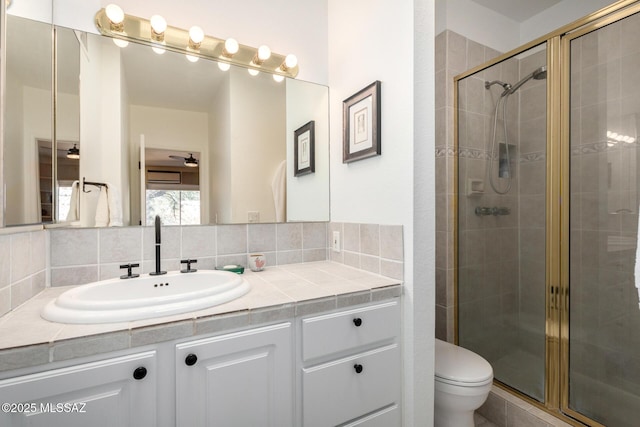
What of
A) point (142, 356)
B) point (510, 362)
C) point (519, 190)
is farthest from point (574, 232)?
point (142, 356)

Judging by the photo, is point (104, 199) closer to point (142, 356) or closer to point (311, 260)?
point (142, 356)

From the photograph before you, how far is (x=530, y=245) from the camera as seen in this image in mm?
1728

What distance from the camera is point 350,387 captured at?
108cm

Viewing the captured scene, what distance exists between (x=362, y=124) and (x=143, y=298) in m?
1.21

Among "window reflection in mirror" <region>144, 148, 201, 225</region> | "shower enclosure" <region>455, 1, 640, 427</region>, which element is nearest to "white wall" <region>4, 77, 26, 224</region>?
"window reflection in mirror" <region>144, 148, 201, 225</region>

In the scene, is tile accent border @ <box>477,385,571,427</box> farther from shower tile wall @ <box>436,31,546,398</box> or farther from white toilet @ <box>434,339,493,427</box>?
white toilet @ <box>434,339,493,427</box>

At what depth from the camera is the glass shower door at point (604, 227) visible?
4.53ft

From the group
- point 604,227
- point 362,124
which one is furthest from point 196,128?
point 604,227

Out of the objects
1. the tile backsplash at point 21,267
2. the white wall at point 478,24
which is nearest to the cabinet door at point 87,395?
the tile backsplash at point 21,267

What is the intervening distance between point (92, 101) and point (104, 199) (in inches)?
17.1

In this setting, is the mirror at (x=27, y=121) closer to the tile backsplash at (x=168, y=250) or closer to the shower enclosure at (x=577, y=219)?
the tile backsplash at (x=168, y=250)

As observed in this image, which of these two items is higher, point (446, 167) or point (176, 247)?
point (446, 167)

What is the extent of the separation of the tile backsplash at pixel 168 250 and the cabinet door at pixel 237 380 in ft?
1.89

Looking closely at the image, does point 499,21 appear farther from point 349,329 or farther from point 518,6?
point 349,329
